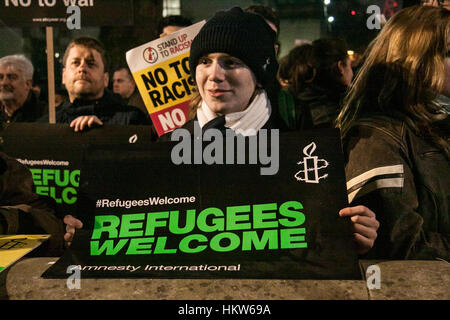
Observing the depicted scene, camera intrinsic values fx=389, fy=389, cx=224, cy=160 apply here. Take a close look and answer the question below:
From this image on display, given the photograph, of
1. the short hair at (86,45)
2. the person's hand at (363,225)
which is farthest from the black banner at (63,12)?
the person's hand at (363,225)

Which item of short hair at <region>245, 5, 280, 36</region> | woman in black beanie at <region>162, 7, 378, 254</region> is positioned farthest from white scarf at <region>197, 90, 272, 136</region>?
short hair at <region>245, 5, 280, 36</region>

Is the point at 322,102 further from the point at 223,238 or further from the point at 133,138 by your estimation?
the point at 223,238

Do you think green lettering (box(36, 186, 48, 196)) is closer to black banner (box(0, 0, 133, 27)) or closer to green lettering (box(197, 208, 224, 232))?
green lettering (box(197, 208, 224, 232))

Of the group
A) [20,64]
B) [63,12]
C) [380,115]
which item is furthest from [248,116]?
[20,64]

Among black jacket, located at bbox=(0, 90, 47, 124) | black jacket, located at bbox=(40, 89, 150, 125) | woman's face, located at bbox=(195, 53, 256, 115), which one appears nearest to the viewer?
woman's face, located at bbox=(195, 53, 256, 115)

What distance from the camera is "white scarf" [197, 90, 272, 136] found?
1.66 meters

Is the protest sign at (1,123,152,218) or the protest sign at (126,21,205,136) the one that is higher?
the protest sign at (126,21,205,136)

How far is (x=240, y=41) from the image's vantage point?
168 cm

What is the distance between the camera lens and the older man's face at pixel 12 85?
346 cm

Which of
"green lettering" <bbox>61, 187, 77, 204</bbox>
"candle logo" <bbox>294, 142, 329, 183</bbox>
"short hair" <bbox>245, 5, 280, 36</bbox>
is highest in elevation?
"short hair" <bbox>245, 5, 280, 36</bbox>

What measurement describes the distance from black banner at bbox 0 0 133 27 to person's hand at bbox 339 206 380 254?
92.3 inches

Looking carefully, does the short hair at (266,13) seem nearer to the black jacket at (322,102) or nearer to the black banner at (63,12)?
the black jacket at (322,102)

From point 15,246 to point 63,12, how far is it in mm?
2086

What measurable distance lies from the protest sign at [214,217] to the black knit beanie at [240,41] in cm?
65
